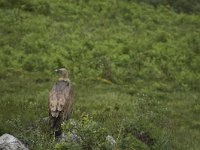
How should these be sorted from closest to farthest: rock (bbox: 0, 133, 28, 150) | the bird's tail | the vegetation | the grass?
1. rock (bbox: 0, 133, 28, 150)
2. the bird's tail
3. the grass
4. the vegetation

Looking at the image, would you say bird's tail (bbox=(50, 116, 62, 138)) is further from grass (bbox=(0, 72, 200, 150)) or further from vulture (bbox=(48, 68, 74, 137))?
grass (bbox=(0, 72, 200, 150))

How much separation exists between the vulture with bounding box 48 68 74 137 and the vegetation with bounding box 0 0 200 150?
0.38 m

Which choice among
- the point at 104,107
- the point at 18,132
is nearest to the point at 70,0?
the point at 104,107

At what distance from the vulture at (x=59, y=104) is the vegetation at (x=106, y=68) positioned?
1.26 ft

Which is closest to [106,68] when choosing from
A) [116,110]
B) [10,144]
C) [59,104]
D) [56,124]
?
[116,110]

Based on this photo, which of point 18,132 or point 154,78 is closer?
point 18,132

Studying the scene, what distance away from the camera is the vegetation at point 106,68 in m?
15.1

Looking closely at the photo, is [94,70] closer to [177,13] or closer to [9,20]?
[9,20]

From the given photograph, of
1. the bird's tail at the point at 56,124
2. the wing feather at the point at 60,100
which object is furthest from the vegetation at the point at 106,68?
the wing feather at the point at 60,100

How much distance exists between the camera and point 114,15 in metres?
37.8

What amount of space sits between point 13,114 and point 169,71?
16.2 m

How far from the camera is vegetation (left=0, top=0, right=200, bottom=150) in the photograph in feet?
49.5

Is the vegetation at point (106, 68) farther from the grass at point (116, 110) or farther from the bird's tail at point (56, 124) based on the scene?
the bird's tail at point (56, 124)

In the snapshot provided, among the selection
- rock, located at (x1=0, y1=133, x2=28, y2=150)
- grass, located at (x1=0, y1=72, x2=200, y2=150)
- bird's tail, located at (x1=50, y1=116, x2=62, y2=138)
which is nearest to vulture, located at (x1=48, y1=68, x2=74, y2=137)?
bird's tail, located at (x1=50, y1=116, x2=62, y2=138)
